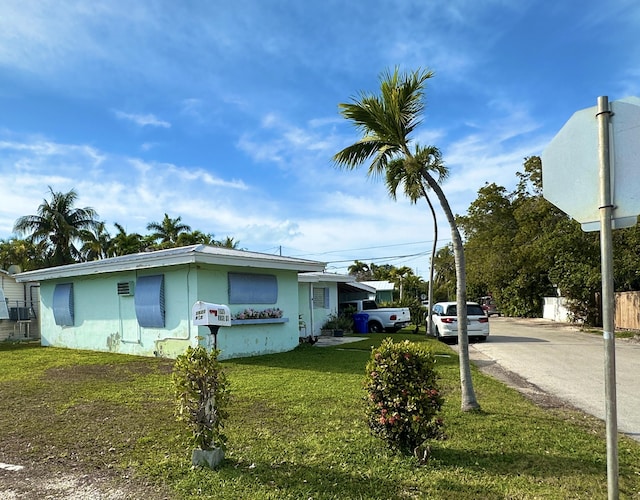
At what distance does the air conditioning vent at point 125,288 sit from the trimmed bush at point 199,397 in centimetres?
1034

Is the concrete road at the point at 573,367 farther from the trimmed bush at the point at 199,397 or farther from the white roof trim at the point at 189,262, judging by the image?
the white roof trim at the point at 189,262

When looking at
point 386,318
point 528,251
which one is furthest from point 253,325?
point 528,251

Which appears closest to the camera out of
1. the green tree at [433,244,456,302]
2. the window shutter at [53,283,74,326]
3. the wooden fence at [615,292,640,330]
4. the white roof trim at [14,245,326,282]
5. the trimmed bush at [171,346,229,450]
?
the trimmed bush at [171,346,229,450]

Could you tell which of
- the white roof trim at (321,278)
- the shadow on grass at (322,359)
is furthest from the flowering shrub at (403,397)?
the white roof trim at (321,278)

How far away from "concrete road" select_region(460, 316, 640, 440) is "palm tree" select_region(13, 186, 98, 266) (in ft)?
87.5

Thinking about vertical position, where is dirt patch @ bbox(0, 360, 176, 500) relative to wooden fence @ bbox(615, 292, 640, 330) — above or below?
above

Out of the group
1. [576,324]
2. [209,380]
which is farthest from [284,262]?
[576,324]

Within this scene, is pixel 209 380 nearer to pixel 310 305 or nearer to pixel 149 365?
pixel 149 365

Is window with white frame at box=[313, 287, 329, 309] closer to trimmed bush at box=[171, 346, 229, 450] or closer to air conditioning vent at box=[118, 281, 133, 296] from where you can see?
air conditioning vent at box=[118, 281, 133, 296]

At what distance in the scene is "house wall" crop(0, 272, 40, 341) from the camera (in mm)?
21047

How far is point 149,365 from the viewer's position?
11523 millimetres

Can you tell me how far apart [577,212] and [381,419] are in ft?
8.74

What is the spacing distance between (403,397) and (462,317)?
2456 mm

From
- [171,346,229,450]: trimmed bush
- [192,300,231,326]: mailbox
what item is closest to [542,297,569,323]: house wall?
[192,300,231,326]: mailbox
